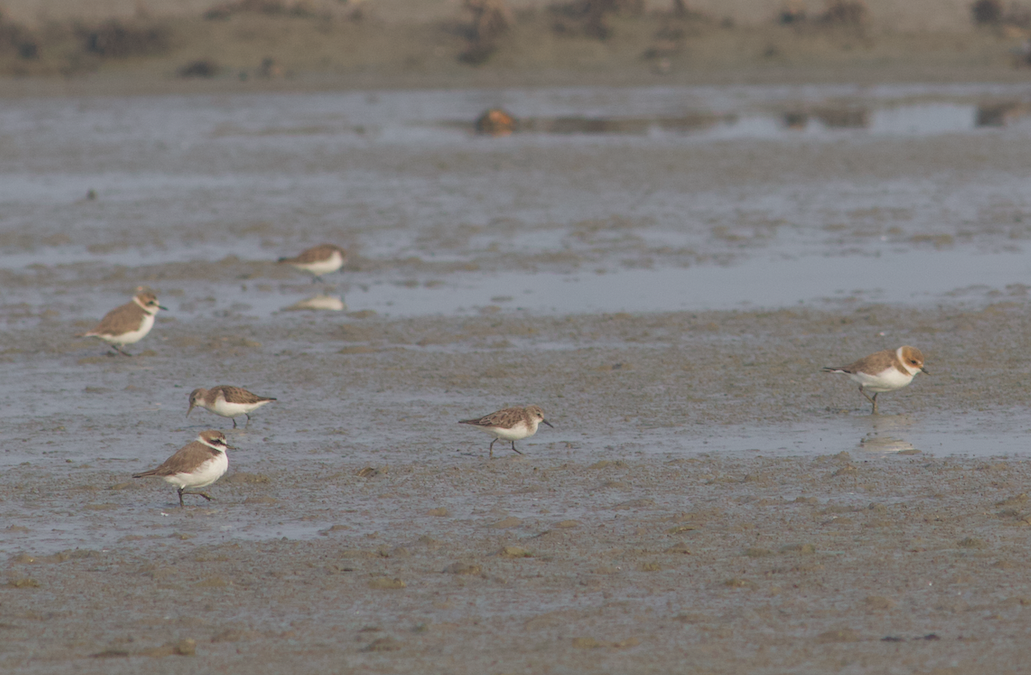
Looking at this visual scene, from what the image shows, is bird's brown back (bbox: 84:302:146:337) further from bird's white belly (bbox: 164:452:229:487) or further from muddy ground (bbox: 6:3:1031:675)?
bird's white belly (bbox: 164:452:229:487)

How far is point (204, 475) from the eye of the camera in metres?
8.66

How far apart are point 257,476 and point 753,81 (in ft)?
118

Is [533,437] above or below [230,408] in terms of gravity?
below

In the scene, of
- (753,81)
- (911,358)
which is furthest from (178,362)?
(753,81)

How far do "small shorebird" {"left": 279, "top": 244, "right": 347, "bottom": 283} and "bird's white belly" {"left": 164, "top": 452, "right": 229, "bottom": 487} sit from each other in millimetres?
7468

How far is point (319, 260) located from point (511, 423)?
7.13 m

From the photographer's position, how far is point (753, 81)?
43188 millimetres

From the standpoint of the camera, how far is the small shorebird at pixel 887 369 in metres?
10.4

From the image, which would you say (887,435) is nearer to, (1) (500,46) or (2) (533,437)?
(2) (533,437)

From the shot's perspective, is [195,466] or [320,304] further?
[320,304]

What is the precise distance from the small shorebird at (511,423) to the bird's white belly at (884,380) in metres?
2.54

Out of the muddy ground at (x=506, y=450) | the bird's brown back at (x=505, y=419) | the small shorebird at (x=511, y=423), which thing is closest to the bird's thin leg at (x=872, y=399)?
the muddy ground at (x=506, y=450)

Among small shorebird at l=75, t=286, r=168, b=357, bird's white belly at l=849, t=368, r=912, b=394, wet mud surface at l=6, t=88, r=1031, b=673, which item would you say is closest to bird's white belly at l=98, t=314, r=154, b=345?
small shorebird at l=75, t=286, r=168, b=357

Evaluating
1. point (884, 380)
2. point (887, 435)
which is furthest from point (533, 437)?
point (884, 380)
